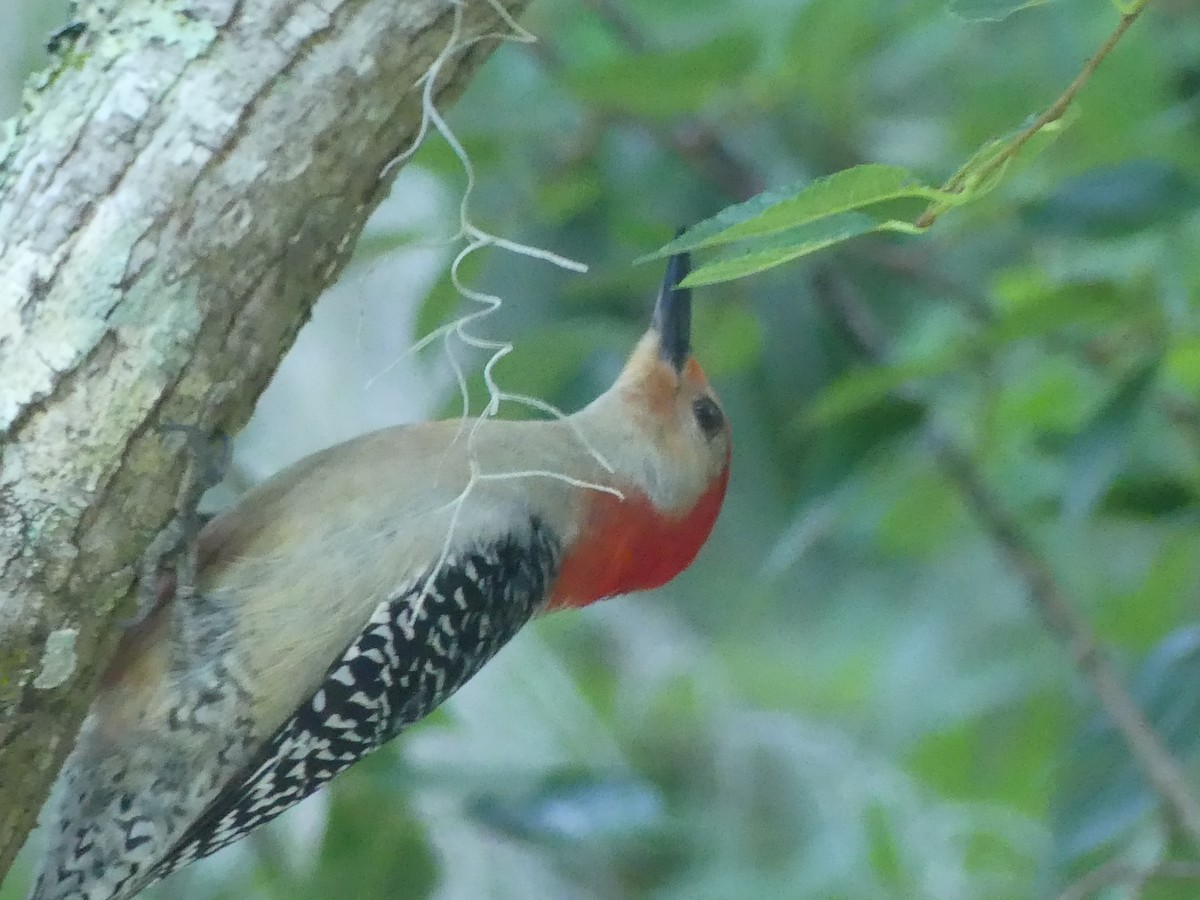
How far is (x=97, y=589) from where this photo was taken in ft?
5.68

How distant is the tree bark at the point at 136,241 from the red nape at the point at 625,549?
90cm

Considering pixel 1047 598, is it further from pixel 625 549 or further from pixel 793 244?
pixel 793 244

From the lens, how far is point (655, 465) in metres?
2.58

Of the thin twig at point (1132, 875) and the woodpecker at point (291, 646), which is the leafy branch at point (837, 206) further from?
the thin twig at point (1132, 875)

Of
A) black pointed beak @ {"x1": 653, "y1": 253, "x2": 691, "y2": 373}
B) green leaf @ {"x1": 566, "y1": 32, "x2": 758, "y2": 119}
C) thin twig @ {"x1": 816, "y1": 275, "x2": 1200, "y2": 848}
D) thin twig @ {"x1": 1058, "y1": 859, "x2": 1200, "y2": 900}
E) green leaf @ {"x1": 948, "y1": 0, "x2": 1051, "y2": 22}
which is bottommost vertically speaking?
thin twig @ {"x1": 1058, "y1": 859, "x2": 1200, "y2": 900}

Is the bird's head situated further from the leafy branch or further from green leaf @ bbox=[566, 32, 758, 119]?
the leafy branch

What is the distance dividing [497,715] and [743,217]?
3.05 meters

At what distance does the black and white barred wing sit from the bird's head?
22cm

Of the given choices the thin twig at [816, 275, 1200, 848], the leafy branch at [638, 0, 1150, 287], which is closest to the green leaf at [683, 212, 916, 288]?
the leafy branch at [638, 0, 1150, 287]

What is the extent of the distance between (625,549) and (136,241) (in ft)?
3.81

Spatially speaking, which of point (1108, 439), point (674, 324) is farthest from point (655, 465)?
point (1108, 439)

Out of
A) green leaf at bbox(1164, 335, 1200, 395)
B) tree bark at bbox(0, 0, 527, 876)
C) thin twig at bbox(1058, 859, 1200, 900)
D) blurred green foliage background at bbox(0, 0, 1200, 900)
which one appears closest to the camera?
tree bark at bbox(0, 0, 527, 876)

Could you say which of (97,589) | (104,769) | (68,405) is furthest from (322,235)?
(104,769)

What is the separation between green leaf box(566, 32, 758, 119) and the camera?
221 cm
